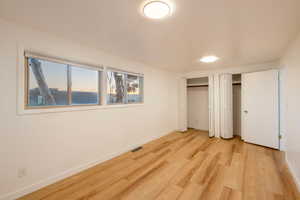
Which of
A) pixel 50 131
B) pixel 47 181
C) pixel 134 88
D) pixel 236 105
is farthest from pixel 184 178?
pixel 236 105

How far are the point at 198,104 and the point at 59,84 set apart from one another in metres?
4.63

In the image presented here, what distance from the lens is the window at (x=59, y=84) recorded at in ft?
6.10

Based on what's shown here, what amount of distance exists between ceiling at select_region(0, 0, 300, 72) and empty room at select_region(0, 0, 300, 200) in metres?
0.01

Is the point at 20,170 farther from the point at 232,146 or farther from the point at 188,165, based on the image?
the point at 232,146

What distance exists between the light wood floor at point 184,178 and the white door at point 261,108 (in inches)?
16.0

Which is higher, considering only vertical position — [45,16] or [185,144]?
[45,16]

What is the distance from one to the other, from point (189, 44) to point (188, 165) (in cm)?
229

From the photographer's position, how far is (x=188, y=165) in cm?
243

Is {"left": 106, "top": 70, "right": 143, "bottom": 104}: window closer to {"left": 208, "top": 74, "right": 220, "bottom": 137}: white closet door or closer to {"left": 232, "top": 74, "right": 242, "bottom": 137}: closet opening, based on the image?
{"left": 208, "top": 74, "right": 220, "bottom": 137}: white closet door

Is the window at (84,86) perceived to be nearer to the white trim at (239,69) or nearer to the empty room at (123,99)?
the empty room at (123,99)

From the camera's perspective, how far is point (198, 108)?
512 cm

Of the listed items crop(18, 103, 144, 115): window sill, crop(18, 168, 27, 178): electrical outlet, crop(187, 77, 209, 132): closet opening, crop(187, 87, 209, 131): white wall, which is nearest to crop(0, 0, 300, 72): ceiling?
crop(18, 103, 144, 115): window sill

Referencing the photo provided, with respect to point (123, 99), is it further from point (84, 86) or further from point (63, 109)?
point (63, 109)

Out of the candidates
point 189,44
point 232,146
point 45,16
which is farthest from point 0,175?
point 232,146
